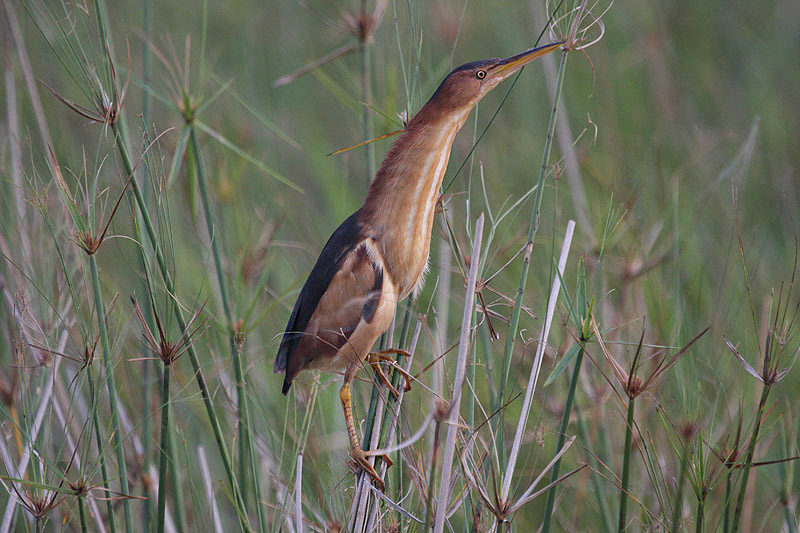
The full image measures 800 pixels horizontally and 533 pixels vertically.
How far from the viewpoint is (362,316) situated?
1.46m

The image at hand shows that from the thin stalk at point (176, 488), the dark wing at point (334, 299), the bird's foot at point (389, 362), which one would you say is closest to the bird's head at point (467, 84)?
the dark wing at point (334, 299)

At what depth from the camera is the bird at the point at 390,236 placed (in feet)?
4.60

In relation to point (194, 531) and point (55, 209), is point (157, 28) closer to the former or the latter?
point (55, 209)

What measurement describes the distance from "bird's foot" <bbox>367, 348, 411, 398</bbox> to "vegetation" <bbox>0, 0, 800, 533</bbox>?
21mm

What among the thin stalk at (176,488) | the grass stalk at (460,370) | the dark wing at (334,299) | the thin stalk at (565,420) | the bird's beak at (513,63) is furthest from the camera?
the thin stalk at (176,488)

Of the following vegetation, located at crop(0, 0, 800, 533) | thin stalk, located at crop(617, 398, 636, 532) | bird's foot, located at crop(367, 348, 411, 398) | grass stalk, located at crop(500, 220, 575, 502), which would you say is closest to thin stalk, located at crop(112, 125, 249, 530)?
vegetation, located at crop(0, 0, 800, 533)

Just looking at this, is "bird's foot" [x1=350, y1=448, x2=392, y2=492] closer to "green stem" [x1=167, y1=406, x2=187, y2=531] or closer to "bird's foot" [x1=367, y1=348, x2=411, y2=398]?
"bird's foot" [x1=367, y1=348, x2=411, y2=398]

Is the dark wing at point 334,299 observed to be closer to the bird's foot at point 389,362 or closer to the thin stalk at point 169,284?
the bird's foot at point 389,362

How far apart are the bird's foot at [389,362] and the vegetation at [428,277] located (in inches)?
0.8

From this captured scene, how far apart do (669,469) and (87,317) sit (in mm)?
1349

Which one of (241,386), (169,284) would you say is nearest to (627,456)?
(241,386)

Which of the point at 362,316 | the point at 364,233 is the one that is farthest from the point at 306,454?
the point at 364,233

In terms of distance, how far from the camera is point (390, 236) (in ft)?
4.71

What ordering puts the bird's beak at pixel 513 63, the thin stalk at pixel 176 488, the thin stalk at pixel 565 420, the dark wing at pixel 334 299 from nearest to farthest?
the thin stalk at pixel 565 420, the bird's beak at pixel 513 63, the dark wing at pixel 334 299, the thin stalk at pixel 176 488
